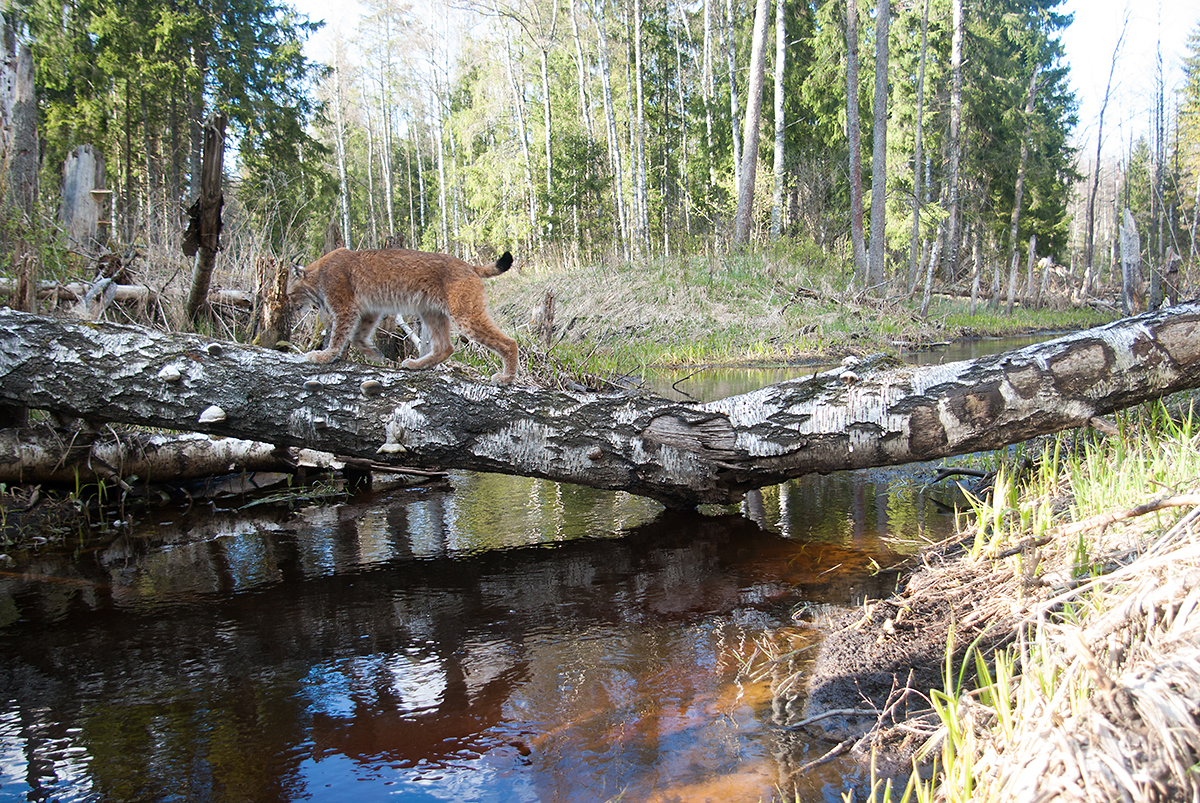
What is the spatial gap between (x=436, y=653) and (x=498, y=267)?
3045mm

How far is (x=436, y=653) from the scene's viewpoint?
126 inches

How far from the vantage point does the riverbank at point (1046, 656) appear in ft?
4.57

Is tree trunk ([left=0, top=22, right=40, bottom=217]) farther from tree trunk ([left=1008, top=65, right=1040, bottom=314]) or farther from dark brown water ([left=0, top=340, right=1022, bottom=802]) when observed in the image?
tree trunk ([left=1008, top=65, right=1040, bottom=314])

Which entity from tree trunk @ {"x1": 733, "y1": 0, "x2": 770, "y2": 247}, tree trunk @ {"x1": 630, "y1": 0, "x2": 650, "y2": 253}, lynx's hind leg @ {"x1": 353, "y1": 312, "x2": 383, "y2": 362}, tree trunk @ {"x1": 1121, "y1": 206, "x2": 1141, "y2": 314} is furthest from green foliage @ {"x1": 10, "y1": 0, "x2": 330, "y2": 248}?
tree trunk @ {"x1": 1121, "y1": 206, "x2": 1141, "y2": 314}

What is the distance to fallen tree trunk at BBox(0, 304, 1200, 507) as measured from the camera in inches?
168

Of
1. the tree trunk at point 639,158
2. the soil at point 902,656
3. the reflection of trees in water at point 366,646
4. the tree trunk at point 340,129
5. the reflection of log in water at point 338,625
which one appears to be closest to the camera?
the soil at point 902,656

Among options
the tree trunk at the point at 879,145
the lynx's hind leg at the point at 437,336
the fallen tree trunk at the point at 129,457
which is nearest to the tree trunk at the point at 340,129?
the tree trunk at the point at 879,145

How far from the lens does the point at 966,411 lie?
4.13 metres

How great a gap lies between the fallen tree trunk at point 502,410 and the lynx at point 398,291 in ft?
3.02

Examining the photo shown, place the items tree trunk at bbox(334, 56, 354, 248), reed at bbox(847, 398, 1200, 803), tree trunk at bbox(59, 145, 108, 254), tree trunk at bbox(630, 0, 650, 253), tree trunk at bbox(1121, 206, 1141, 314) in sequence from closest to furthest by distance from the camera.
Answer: reed at bbox(847, 398, 1200, 803) → tree trunk at bbox(1121, 206, 1141, 314) → tree trunk at bbox(59, 145, 108, 254) → tree trunk at bbox(630, 0, 650, 253) → tree trunk at bbox(334, 56, 354, 248)

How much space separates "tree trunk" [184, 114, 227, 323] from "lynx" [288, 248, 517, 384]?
2.42 ft

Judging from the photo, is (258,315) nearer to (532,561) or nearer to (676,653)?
(532,561)

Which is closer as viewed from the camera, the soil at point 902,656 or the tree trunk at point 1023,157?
the soil at point 902,656

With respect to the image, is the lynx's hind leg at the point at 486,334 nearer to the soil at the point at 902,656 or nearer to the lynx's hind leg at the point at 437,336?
the lynx's hind leg at the point at 437,336
